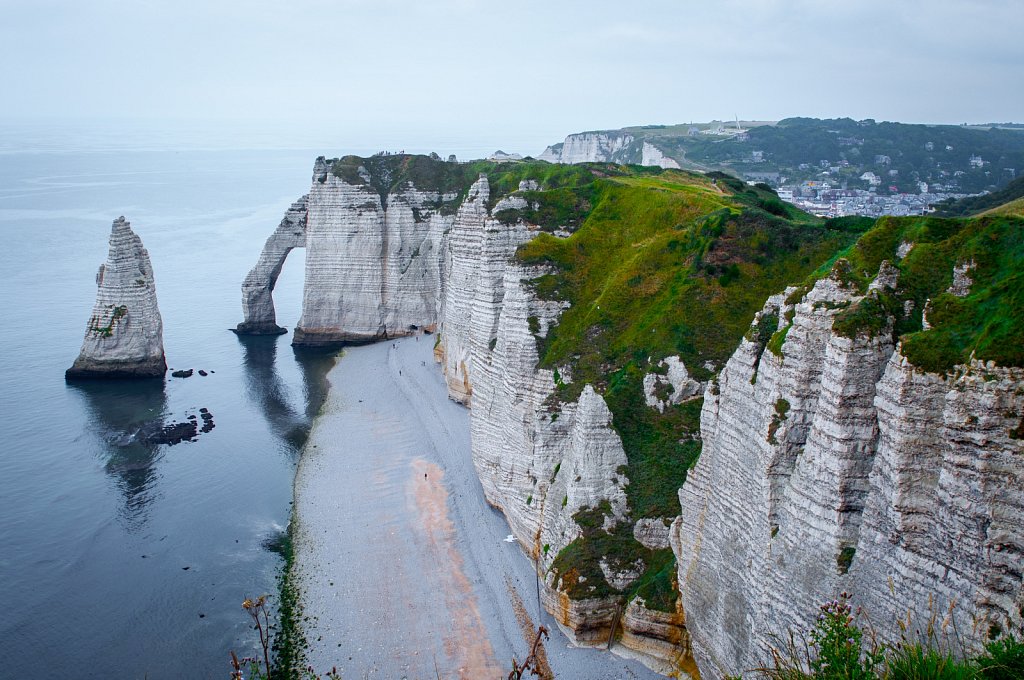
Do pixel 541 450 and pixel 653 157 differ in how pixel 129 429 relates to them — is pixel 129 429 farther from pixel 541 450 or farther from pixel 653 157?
pixel 653 157

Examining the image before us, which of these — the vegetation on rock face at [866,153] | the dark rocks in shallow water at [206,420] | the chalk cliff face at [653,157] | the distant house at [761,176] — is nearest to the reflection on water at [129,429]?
the dark rocks in shallow water at [206,420]

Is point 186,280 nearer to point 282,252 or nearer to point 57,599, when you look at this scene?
point 282,252

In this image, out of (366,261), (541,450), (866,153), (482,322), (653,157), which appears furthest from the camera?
(653,157)

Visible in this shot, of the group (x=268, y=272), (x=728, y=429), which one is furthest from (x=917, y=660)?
(x=268, y=272)

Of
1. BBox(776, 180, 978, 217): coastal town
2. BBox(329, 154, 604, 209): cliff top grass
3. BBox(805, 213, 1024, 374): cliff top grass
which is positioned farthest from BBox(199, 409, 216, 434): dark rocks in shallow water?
BBox(776, 180, 978, 217): coastal town

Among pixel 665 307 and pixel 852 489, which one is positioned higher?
pixel 665 307

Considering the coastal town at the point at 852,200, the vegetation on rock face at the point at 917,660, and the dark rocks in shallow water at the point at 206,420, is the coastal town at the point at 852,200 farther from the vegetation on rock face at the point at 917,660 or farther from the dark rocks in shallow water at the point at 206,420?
the vegetation on rock face at the point at 917,660

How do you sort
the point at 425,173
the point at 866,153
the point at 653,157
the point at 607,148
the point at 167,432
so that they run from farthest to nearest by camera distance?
the point at 607,148 → the point at 653,157 → the point at 866,153 → the point at 425,173 → the point at 167,432
